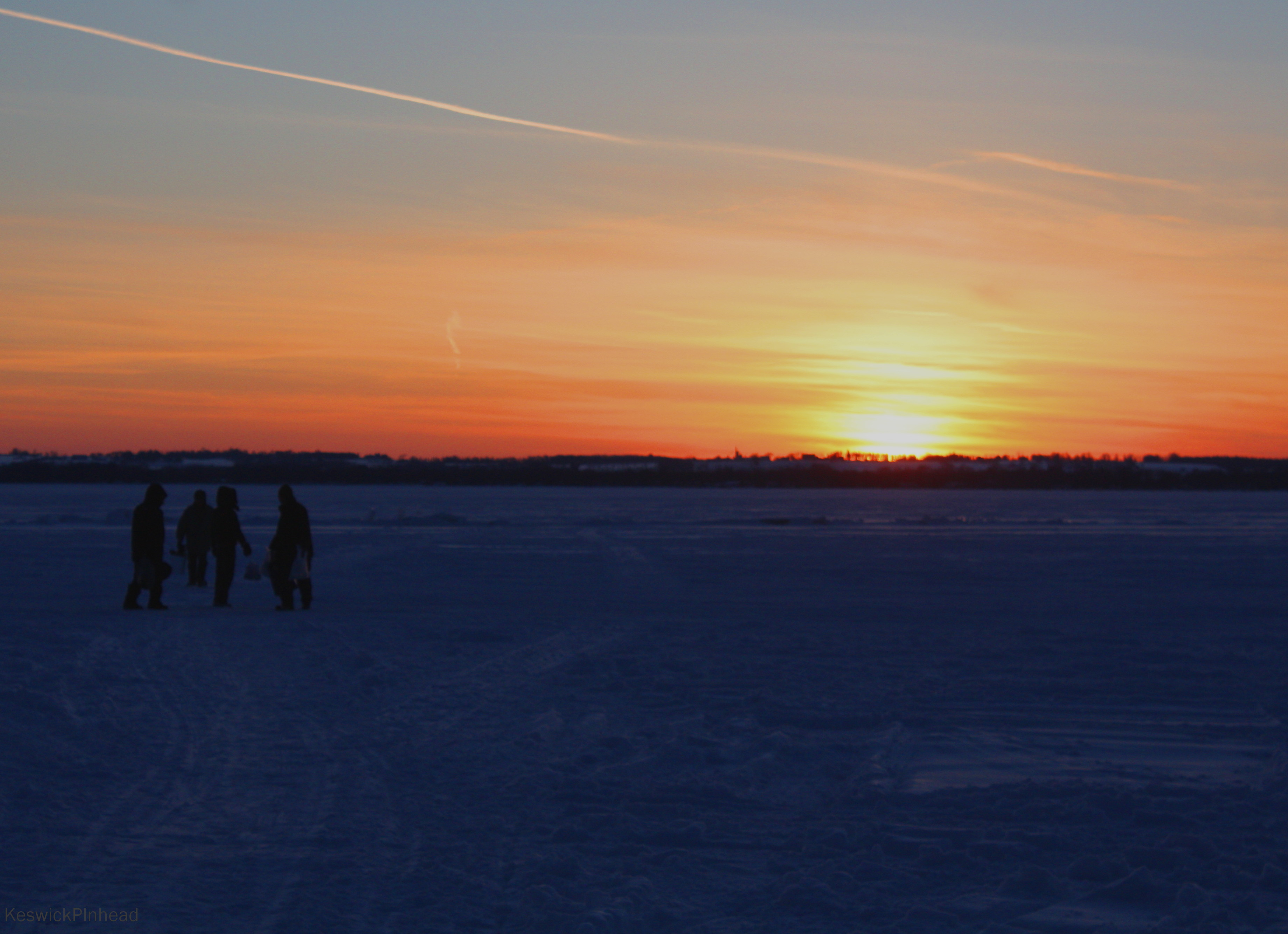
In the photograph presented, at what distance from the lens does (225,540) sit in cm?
1466

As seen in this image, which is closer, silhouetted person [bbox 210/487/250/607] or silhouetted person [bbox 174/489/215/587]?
silhouetted person [bbox 210/487/250/607]

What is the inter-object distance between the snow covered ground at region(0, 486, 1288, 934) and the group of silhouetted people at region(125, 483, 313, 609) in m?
0.40

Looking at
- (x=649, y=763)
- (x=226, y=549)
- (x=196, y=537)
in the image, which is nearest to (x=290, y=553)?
(x=226, y=549)

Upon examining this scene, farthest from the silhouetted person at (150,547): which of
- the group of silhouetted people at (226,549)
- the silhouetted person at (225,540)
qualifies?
the silhouetted person at (225,540)

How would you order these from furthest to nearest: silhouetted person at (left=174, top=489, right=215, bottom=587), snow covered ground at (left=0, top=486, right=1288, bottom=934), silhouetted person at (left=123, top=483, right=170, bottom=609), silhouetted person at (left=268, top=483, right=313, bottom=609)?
1. silhouetted person at (left=174, top=489, right=215, bottom=587)
2. silhouetted person at (left=268, top=483, right=313, bottom=609)
3. silhouetted person at (left=123, top=483, right=170, bottom=609)
4. snow covered ground at (left=0, top=486, right=1288, bottom=934)

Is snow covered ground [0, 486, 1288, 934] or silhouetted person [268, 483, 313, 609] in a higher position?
silhouetted person [268, 483, 313, 609]

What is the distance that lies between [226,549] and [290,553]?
1091 mm

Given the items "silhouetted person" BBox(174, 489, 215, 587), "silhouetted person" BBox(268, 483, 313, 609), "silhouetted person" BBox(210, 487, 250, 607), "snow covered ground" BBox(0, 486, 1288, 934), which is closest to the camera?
"snow covered ground" BBox(0, 486, 1288, 934)

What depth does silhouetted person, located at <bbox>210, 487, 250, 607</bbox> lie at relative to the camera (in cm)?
1459

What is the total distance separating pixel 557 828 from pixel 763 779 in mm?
1458

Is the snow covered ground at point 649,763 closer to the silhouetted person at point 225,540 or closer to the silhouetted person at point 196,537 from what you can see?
the silhouetted person at point 225,540

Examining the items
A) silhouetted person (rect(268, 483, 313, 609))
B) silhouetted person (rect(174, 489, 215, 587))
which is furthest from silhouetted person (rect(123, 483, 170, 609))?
silhouetted person (rect(174, 489, 215, 587))

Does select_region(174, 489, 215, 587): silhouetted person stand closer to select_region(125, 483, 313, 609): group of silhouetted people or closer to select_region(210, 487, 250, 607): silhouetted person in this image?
select_region(125, 483, 313, 609): group of silhouetted people

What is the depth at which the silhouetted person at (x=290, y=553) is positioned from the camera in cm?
1395
